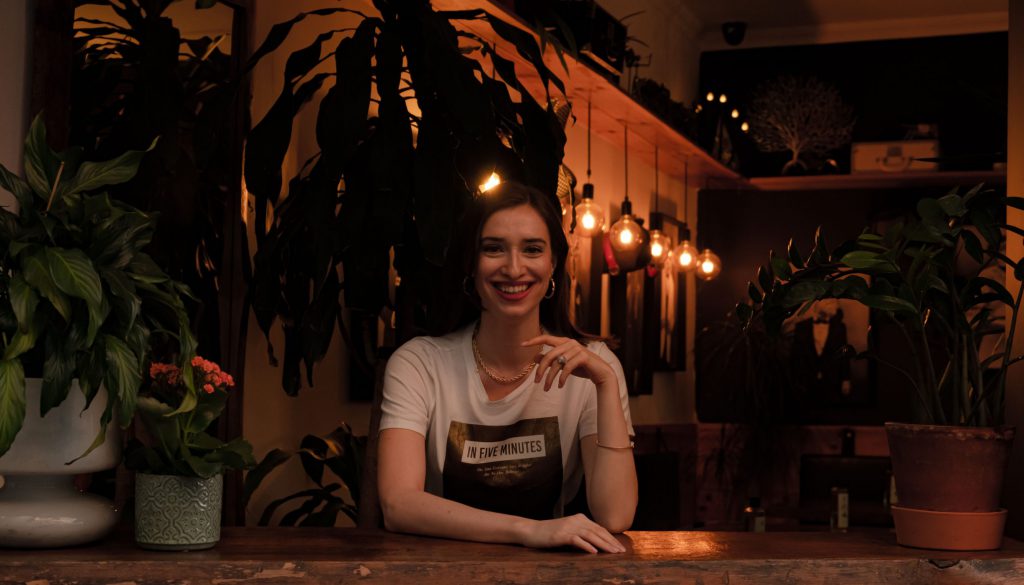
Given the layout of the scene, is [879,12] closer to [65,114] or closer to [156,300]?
[65,114]

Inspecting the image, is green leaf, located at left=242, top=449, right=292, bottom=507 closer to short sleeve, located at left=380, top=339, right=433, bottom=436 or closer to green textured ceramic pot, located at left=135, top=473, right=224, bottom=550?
short sleeve, located at left=380, top=339, right=433, bottom=436

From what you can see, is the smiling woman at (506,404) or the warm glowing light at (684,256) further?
the warm glowing light at (684,256)

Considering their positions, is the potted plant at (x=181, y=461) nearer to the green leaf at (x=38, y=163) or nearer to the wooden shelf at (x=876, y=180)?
the green leaf at (x=38, y=163)

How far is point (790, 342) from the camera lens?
694 cm

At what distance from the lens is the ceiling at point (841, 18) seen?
6.99 metres

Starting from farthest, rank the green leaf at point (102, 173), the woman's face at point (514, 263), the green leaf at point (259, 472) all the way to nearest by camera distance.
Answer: the green leaf at point (259, 472), the woman's face at point (514, 263), the green leaf at point (102, 173)

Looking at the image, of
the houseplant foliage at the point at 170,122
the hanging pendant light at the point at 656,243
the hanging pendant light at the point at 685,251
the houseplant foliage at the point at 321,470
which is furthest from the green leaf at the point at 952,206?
the hanging pendant light at the point at 685,251

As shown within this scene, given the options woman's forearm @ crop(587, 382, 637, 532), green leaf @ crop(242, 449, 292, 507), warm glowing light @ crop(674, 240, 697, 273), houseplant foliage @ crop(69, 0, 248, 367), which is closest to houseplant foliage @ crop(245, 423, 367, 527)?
green leaf @ crop(242, 449, 292, 507)

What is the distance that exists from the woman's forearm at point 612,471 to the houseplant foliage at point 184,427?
2.39 ft

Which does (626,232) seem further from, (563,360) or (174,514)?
(174,514)

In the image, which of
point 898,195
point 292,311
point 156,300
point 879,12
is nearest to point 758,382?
point 898,195

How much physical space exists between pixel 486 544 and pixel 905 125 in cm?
591

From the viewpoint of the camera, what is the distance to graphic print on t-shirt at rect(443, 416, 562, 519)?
8.09 ft

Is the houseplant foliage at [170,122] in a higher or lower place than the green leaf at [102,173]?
higher
